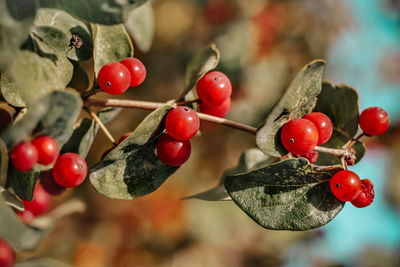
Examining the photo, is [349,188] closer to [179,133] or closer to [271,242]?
[179,133]

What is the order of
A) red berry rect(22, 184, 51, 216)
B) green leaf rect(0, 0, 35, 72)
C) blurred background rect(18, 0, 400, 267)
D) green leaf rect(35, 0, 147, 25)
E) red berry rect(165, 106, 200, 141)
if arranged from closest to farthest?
1. green leaf rect(0, 0, 35, 72)
2. green leaf rect(35, 0, 147, 25)
3. red berry rect(165, 106, 200, 141)
4. red berry rect(22, 184, 51, 216)
5. blurred background rect(18, 0, 400, 267)

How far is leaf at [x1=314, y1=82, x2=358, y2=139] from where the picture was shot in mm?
959

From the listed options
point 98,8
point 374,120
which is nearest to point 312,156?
point 374,120

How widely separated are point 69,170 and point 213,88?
1.23ft

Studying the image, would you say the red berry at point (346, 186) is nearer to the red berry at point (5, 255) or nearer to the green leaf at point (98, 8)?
the green leaf at point (98, 8)

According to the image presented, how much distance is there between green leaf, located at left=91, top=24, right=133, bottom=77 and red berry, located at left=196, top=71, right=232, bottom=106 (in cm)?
19

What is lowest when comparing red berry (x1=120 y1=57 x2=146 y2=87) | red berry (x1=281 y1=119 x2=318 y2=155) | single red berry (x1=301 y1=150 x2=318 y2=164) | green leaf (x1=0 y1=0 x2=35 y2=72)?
single red berry (x1=301 y1=150 x2=318 y2=164)

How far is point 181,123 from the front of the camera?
74cm

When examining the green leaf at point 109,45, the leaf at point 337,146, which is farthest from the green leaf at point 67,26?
the leaf at point 337,146

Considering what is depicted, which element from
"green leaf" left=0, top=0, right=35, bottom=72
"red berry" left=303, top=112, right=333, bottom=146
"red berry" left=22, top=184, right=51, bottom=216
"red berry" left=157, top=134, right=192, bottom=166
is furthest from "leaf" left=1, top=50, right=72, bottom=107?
"red berry" left=22, top=184, right=51, bottom=216

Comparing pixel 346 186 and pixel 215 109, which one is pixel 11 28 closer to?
pixel 215 109

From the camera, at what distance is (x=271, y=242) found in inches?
120

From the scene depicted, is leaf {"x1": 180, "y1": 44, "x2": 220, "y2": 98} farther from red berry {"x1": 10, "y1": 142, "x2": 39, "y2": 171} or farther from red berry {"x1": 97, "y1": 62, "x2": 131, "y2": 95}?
red berry {"x1": 10, "y1": 142, "x2": 39, "y2": 171}

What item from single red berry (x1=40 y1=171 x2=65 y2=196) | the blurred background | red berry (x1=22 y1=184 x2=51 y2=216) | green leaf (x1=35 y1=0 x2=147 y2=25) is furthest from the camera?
the blurred background
